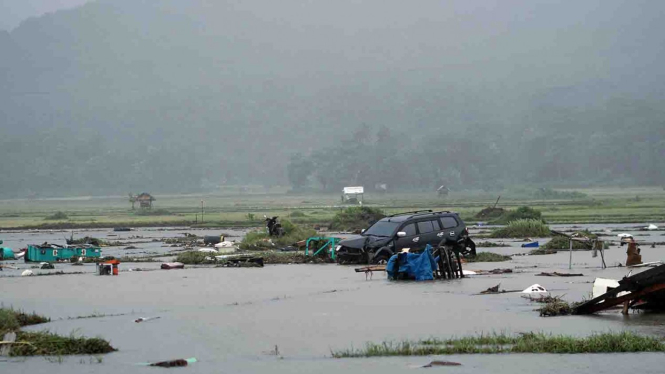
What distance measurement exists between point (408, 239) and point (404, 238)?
0.46 feet

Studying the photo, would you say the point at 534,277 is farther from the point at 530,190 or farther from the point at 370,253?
the point at 530,190

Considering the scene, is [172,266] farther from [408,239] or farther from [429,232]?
[429,232]

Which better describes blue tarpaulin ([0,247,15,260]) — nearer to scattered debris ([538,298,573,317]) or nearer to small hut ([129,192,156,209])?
scattered debris ([538,298,573,317])

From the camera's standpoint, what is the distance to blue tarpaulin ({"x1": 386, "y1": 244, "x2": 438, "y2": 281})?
967 inches

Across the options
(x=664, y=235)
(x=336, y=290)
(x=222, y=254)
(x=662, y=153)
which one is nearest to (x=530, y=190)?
(x=662, y=153)

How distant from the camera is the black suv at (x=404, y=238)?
29.6 meters

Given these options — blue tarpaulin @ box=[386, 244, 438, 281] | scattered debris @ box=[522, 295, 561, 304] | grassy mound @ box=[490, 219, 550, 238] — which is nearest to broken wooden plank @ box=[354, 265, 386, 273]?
blue tarpaulin @ box=[386, 244, 438, 281]

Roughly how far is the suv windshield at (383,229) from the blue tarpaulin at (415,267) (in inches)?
190

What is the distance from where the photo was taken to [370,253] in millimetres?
30156

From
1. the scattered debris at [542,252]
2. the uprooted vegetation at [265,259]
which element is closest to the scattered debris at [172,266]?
the uprooted vegetation at [265,259]

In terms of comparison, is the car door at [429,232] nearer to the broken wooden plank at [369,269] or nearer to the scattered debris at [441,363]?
the broken wooden plank at [369,269]

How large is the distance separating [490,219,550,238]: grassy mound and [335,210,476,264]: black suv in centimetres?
1709

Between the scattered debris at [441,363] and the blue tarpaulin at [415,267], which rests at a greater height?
the blue tarpaulin at [415,267]

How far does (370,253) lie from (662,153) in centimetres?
16750
